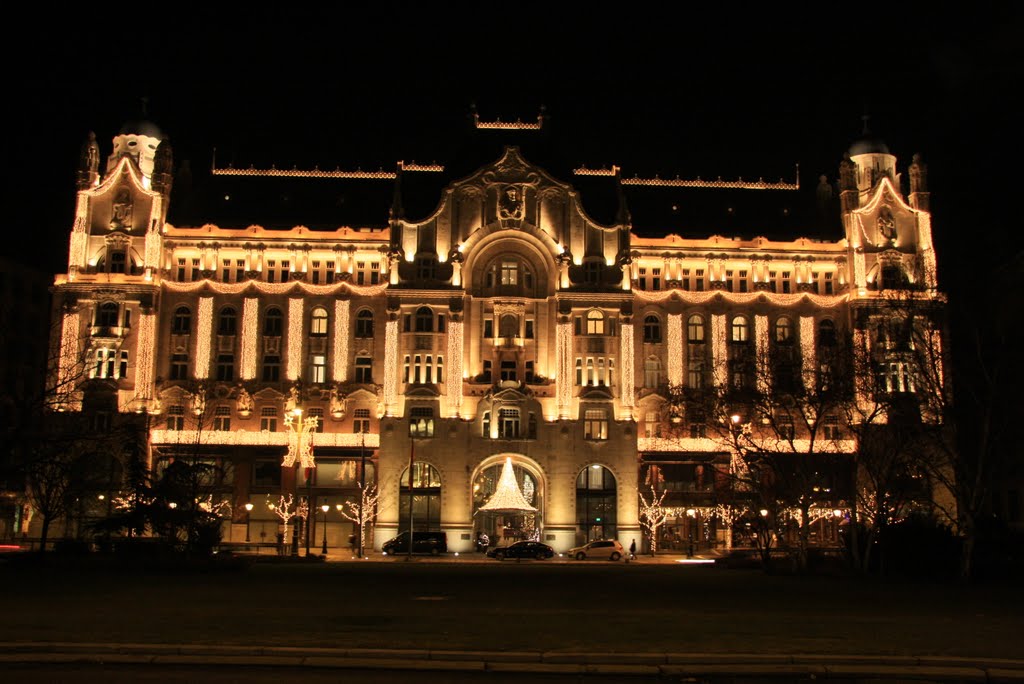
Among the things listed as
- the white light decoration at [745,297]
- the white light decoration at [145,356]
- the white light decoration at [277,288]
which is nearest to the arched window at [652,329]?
the white light decoration at [745,297]

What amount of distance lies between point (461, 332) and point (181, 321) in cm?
2640

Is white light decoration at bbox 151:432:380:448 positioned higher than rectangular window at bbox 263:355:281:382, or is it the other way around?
rectangular window at bbox 263:355:281:382

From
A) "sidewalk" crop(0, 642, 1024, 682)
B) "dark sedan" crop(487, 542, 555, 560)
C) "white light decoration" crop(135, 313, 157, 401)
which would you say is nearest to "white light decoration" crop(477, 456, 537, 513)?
"dark sedan" crop(487, 542, 555, 560)

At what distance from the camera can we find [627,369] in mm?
101562

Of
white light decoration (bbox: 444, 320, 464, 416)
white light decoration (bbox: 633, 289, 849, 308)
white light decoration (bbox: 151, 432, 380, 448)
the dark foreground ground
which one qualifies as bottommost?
the dark foreground ground

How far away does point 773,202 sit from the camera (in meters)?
116

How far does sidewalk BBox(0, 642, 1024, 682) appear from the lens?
73.1 ft

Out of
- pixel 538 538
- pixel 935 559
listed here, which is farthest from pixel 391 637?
pixel 538 538

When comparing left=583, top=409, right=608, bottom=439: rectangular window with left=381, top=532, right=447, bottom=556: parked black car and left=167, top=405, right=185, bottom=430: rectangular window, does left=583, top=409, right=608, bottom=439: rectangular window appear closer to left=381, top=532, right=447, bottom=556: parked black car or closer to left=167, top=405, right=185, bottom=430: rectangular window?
left=381, top=532, right=447, bottom=556: parked black car

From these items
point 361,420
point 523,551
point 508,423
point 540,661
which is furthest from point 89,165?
point 540,661

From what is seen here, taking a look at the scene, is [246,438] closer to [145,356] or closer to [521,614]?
[145,356]

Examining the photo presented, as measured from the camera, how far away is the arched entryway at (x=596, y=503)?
98312 mm

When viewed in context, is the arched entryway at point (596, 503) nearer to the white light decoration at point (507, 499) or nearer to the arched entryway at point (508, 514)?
the arched entryway at point (508, 514)

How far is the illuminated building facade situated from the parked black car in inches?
325
